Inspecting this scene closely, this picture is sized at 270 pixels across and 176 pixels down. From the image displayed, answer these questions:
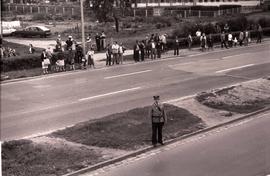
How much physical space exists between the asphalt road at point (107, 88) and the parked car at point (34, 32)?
20.5 m

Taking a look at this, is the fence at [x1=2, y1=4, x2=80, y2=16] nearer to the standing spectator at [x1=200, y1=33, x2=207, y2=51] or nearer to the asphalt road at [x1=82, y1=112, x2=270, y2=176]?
the standing spectator at [x1=200, y1=33, x2=207, y2=51]

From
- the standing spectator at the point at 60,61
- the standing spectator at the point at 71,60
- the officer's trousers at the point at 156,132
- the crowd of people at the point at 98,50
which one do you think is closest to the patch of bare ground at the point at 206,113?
the officer's trousers at the point at 156,132

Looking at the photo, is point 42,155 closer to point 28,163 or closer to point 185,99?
point 28,163

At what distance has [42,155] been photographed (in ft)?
47.6

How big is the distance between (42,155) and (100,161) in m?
1.57

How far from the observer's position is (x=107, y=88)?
2564cm

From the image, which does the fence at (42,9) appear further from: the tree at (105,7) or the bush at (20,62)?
the bush at (20,62)

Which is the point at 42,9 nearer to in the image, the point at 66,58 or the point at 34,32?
the point at 34,32

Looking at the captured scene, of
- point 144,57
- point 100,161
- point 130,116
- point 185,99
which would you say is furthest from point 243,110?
point 144,57

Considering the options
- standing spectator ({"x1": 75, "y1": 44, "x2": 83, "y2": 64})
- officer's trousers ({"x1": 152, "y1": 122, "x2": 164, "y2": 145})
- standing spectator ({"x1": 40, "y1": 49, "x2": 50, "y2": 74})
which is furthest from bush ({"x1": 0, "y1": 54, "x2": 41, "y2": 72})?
officer's trousers ({"x1": 152, "y1": 122, "x2": 164, "y2": 145})

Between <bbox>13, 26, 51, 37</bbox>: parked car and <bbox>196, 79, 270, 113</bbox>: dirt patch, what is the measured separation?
32353 millimetres

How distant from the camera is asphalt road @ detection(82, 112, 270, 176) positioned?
1341 centimetres

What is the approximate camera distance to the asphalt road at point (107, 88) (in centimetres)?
1958

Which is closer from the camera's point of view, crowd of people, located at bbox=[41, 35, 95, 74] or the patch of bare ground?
the patch of bare ground
